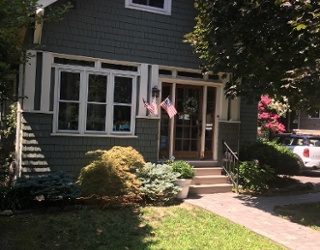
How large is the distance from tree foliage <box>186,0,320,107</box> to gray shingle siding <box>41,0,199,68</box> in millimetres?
1613

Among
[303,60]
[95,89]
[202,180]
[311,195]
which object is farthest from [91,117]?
[311,195]

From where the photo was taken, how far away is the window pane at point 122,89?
41.3 ft

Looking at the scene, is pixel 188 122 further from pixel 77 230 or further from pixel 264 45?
pixel 77 230

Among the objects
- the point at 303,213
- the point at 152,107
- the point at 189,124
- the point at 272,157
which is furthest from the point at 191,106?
the point at 303,213

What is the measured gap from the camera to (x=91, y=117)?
12289 mm

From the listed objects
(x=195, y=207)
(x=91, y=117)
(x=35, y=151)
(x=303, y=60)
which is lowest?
(x=195, y=207)

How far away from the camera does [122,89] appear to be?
12.7 m

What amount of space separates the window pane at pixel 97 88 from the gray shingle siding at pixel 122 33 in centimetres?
56

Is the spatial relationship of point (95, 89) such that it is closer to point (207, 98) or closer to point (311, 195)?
point (207, 98)

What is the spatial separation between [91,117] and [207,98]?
3.67m

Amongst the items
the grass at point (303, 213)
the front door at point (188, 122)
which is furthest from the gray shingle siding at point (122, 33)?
the grass at point (303, 213)

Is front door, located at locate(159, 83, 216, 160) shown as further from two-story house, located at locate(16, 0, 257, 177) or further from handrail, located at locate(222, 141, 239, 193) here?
handrail, located at locate(222, 141, 239, 193)

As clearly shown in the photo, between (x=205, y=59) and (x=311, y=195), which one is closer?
(x=205, y=59)

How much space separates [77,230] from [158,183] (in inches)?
109
